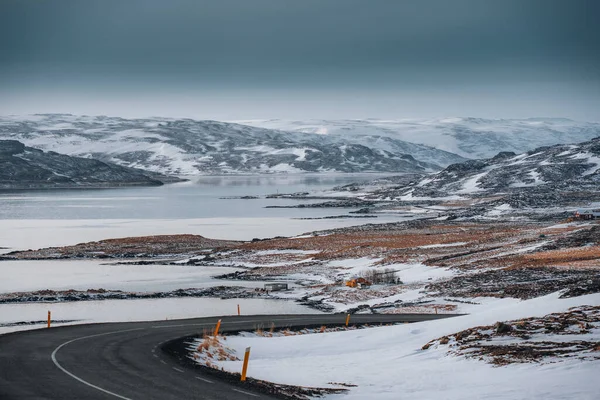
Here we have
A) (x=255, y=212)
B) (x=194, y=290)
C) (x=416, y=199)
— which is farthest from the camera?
(x=416, y=199)

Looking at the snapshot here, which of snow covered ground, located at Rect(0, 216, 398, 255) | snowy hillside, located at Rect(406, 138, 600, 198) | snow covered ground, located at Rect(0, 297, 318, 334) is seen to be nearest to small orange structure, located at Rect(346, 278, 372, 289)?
snow covered ground, located at Rect(0, 297, 318, 334)

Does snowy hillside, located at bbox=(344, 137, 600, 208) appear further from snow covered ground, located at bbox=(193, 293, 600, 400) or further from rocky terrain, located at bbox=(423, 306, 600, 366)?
rocky terrain, located at bbox=(423, 306, 600, 366)

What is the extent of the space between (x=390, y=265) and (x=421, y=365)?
3903 cm

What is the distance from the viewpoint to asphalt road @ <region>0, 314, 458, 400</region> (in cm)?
1888

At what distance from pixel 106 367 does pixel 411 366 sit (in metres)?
8.27

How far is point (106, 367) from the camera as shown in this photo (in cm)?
2247

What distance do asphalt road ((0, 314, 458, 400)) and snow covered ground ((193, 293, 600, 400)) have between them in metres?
2.07

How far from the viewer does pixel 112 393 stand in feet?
61.5

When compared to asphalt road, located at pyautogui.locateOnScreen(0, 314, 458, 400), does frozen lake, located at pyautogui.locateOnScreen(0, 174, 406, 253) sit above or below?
below

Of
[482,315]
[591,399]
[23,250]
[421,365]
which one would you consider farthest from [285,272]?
[591,399]

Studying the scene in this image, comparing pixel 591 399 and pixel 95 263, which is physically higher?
pixel 591 399

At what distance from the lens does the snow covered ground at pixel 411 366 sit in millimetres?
17891

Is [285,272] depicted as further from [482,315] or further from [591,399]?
[591,399]

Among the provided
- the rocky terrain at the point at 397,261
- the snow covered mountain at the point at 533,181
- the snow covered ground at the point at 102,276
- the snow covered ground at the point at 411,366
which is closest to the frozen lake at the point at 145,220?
the rocky terrain at the point at 397,261
